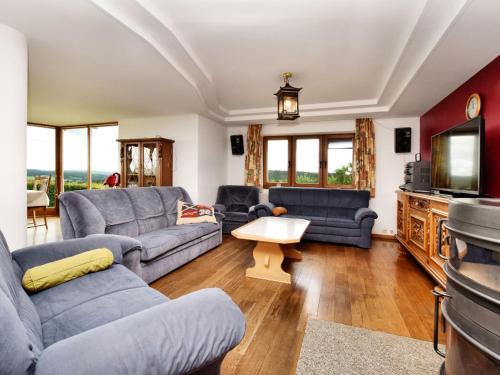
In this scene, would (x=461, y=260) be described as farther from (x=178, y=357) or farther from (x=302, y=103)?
(x=302, y=103)

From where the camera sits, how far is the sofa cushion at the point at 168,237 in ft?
8.56

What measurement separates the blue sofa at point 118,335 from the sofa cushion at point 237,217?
3.59 meters

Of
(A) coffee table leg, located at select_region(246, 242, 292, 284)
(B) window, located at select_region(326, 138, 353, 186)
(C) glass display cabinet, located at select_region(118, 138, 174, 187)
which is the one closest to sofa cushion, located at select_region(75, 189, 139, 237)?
(A) coffee table leg, located at select_region(246, 242, 292, 284)

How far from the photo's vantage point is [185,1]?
1969mm

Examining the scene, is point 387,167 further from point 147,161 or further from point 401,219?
point 147,161

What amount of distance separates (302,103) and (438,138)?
2230 mm

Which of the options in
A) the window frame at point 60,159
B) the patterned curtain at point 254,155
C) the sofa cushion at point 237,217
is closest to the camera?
the sofa cushion at point 237,217

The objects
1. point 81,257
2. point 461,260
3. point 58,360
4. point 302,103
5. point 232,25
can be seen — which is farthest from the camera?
point 302,103

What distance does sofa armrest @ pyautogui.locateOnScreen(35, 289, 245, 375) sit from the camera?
674mm

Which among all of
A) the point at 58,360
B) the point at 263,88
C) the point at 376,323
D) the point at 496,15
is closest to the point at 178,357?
the point at 58,360

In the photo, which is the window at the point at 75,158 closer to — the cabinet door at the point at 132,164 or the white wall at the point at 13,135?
the cabinet door at the point at 132,164

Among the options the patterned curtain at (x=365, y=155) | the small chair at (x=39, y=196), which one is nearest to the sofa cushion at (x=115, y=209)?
the small chair at (x=39, y=196)

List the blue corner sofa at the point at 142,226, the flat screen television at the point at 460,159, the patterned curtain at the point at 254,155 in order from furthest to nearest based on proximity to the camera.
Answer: the patterned curtain at the point at 254,155
the blue corner sofa at the point at 142,226
the flat screen television at the point at 460,159

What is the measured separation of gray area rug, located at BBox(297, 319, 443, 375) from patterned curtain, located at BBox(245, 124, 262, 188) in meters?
3.97
